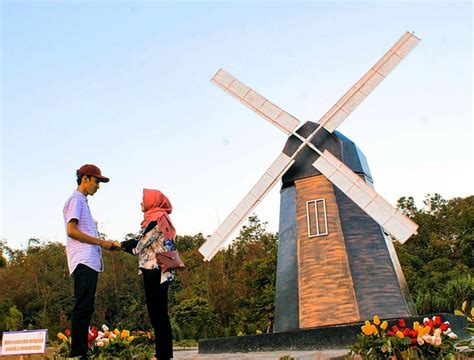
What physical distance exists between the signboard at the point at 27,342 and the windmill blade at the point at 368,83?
20.4 feet

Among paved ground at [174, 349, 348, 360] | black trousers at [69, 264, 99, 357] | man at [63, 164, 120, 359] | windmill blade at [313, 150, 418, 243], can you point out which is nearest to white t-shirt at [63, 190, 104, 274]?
man at [63, 164, 120, 359]

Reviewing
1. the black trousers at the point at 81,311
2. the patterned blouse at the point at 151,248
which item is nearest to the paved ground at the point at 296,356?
the patterned blouse at the point at 151,248

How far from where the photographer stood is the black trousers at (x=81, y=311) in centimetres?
416

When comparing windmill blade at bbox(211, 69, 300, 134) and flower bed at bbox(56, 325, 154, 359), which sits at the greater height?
windmill blade at bbox(211, 69, 300, 134)

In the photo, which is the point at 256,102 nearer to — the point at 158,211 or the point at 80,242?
the point at 158,211

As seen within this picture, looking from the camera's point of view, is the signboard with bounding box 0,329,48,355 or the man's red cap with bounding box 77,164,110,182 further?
the signboard with bounding box 0,329,48,355

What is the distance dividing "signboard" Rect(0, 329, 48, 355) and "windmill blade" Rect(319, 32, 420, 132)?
6217mm

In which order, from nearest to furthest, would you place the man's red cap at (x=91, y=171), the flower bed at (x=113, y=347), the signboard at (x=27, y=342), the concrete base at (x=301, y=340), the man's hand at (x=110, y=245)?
1. the man's hand at (x=110, y=245)
2. the man's red cap at (x=91, y=171)
3. the flower bed at (x=113, y=347)
4. the signboard at (x=27, y=342)
5. the concrete base at (x=301, y=340)

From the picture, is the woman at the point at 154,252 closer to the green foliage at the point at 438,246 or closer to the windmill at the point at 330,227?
the windmill at the point at 330,227

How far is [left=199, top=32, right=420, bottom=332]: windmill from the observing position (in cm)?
909

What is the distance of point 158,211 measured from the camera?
4512mm

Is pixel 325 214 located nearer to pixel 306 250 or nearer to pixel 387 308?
pixel 306 250

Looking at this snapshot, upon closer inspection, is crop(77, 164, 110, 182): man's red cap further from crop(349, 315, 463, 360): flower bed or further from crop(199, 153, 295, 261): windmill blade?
crop(199, 153, 295, 261): windmill blade

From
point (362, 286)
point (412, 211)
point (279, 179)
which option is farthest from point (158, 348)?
point (412, 211)
